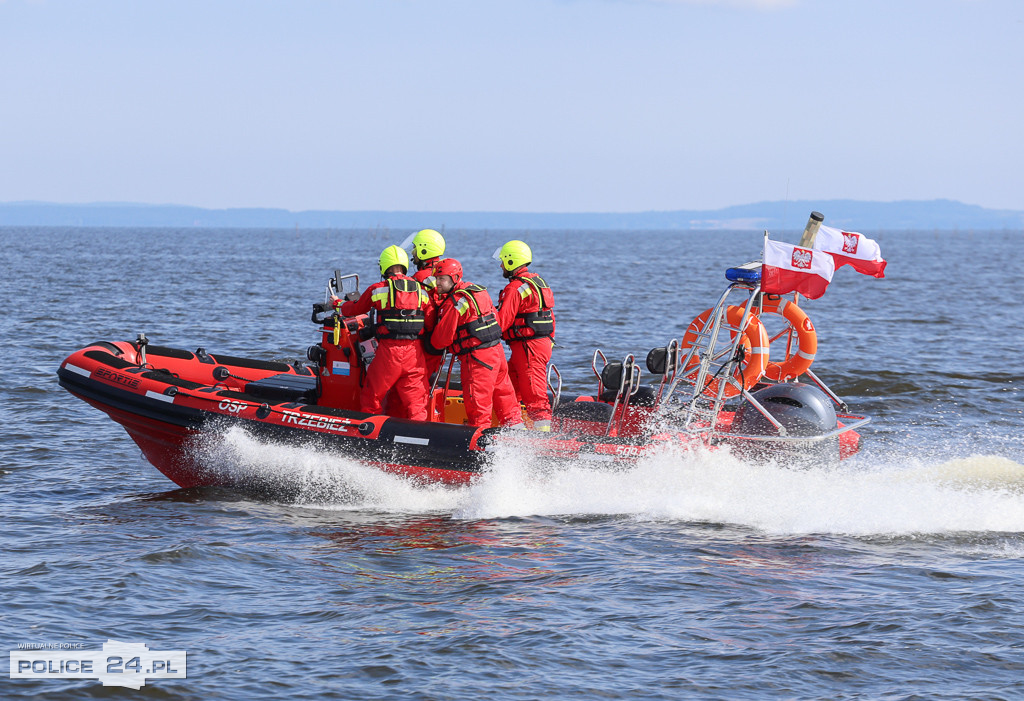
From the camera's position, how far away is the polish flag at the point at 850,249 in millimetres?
7812

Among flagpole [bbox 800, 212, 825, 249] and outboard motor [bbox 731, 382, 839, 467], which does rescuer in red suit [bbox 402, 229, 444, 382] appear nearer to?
outboard motor [bbox 731, 382, 839, 467]

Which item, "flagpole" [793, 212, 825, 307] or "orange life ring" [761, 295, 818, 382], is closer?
"flagpole" [793, 212, 825, 307]

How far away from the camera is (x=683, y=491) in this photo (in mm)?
7219

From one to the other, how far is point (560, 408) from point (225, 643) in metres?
3.85

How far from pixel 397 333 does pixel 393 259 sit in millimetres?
493

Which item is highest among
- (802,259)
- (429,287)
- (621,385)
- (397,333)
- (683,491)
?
(802,259)

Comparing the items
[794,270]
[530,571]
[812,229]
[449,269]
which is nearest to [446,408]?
[449,269]

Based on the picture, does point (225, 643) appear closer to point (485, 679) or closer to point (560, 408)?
point (485, 679)

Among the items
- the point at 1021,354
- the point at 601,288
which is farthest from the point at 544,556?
the point at 601,288

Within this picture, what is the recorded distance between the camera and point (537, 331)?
25.3 feet

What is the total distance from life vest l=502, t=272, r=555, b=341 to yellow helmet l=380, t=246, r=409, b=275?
86 centimetres

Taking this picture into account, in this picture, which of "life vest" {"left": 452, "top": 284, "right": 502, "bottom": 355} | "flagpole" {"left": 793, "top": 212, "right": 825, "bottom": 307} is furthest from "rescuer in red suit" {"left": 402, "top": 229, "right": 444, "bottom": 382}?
"flagpole" {"left": 793, "top": 212, "right": 825, "bottom": 307}

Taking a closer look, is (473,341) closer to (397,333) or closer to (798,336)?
(397,333)

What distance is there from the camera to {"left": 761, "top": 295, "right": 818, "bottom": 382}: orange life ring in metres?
8.83
